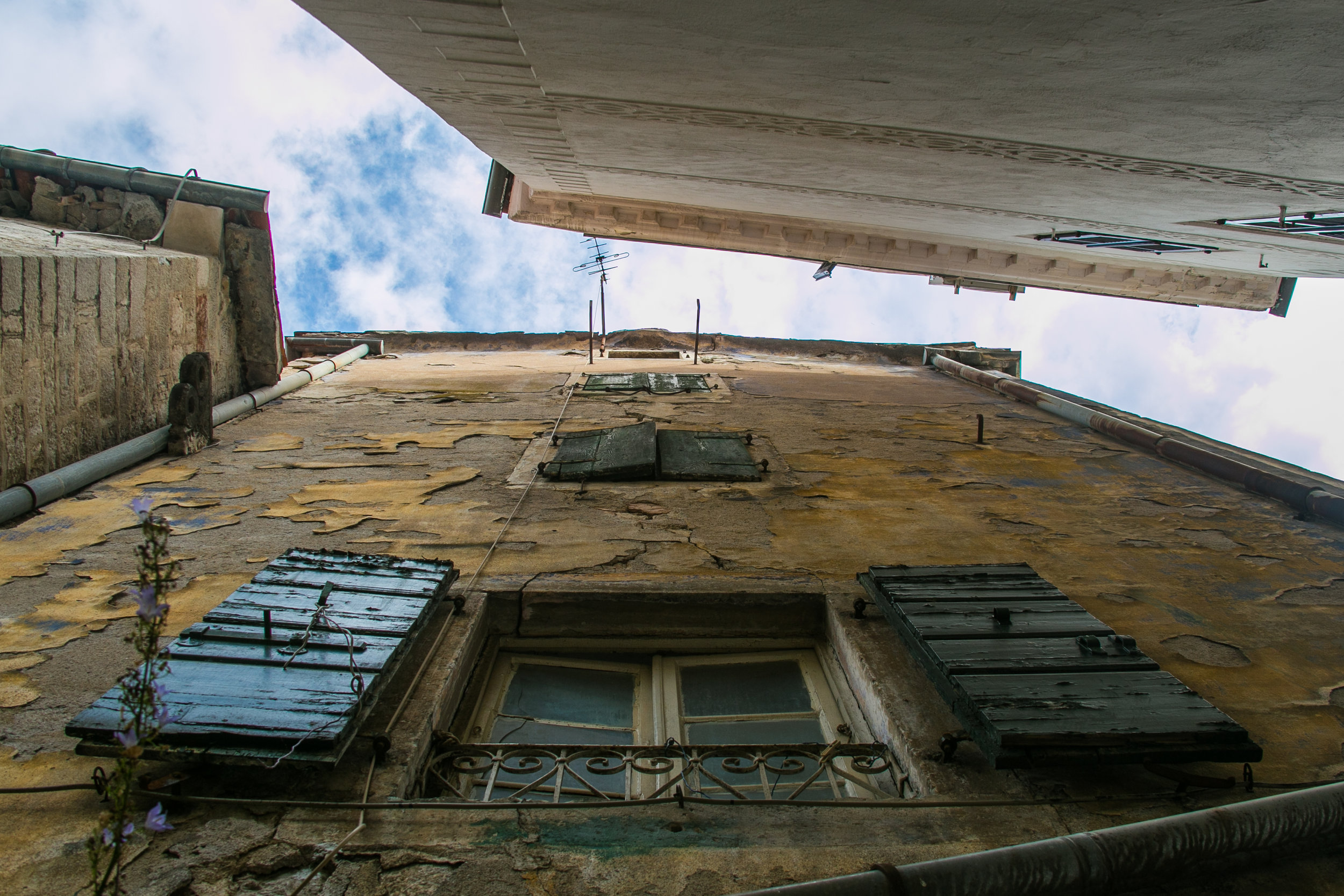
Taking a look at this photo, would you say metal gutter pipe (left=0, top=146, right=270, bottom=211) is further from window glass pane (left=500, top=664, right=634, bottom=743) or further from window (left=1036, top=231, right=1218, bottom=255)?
window (left=1036, top=231, right=1218, bottom=255)

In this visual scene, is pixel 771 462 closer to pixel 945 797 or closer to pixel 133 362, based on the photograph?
pixel 945 797

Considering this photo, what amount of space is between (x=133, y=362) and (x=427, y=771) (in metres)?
4.33

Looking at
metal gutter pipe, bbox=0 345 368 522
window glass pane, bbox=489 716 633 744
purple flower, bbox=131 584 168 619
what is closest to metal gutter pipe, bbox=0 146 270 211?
metal gutter pipe, bbox=0 345 368 522

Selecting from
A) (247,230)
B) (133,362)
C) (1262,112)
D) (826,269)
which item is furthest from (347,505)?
(826,269)

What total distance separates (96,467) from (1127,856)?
5567 millimetres

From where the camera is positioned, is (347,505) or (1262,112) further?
(347,505)

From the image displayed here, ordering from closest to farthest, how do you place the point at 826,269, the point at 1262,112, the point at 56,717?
the point at 56,717 < the point at 1262,112 < the point at 826,269

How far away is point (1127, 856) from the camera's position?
191 cm

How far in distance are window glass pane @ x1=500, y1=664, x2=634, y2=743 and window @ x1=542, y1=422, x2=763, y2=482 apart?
207cm

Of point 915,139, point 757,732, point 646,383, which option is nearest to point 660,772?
point 757,732

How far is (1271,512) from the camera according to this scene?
4938mm

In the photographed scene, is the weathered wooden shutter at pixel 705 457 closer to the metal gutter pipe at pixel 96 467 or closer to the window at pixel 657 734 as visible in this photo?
the window at pixel 657 734

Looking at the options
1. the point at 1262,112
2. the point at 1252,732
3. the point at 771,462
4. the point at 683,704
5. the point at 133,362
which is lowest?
the point at 683,704

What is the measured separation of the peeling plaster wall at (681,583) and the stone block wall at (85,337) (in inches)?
15.8
